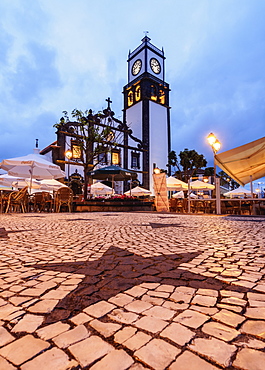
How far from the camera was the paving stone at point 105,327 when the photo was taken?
35.4 inches

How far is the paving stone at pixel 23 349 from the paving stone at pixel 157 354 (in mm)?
364

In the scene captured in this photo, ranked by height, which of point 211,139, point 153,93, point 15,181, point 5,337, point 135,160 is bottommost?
point 5,337

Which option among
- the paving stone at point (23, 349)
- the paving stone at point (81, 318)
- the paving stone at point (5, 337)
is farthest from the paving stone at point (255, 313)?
the paving stone at point (5, 337)

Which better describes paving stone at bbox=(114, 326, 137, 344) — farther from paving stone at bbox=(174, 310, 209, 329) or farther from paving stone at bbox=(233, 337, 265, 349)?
paving stone at bbox=(233, 337, 265, 349)

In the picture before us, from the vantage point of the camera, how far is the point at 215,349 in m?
0.79

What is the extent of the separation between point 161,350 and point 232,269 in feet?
3.74

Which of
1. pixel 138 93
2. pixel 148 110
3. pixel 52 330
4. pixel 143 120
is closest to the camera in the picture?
pixel 52 330

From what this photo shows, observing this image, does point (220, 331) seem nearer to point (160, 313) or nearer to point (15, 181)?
point (160, 313)

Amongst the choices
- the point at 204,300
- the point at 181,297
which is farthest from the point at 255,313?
the point at 181,297

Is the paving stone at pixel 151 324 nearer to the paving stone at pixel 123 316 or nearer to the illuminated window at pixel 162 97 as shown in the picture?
the paving stone at pixel 123 316

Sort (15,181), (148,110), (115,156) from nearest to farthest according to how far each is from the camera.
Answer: (15,181) < (115,156) < (148,110)

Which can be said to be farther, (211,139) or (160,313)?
(211,139)

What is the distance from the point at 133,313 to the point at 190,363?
1.28ft

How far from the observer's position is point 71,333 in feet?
2.95
